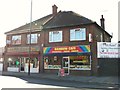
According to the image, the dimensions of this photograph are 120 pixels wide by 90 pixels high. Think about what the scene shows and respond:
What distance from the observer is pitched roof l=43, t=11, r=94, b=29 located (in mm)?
28500

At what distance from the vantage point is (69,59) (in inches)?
1114

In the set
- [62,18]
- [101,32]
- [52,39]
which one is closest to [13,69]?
[52,39]

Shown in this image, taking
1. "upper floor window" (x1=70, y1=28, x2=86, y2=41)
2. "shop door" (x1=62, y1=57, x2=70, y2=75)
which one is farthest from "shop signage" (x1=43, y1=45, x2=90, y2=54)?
"upper floor window" (x1=70, y1=28, x2=86, y2=41)

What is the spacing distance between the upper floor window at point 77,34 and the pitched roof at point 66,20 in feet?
2.88

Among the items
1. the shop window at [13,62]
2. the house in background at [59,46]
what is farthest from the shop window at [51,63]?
the shop window at [13,62]

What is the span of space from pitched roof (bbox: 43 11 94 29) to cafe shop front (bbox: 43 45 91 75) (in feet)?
10.0

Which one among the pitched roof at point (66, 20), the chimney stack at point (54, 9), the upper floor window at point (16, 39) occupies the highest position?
the chimney stack at point (54, 9)

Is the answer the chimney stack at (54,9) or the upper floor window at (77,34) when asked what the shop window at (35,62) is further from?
the chimney stack at (54,9)

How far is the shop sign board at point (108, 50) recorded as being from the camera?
26062 millimetres

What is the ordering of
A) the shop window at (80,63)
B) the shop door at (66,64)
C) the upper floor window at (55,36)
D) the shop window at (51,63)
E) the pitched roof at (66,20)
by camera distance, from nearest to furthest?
the shop window at (80,63)
the shop door at (66,64)
the pitched roof at (66,20)
the shop window at (51,63)
the upper floor window at (55,36)

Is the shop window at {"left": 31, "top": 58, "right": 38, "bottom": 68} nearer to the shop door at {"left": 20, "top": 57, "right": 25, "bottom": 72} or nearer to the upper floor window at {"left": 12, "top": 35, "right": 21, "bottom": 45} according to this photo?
the shop door at {"left": 20, "top": 57, "right": 25, "bottom": 72}

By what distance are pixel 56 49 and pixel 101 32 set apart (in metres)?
7.12

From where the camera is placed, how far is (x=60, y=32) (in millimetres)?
29422

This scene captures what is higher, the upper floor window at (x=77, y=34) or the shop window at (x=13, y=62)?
the upper floor window at (x=77, y=34)
